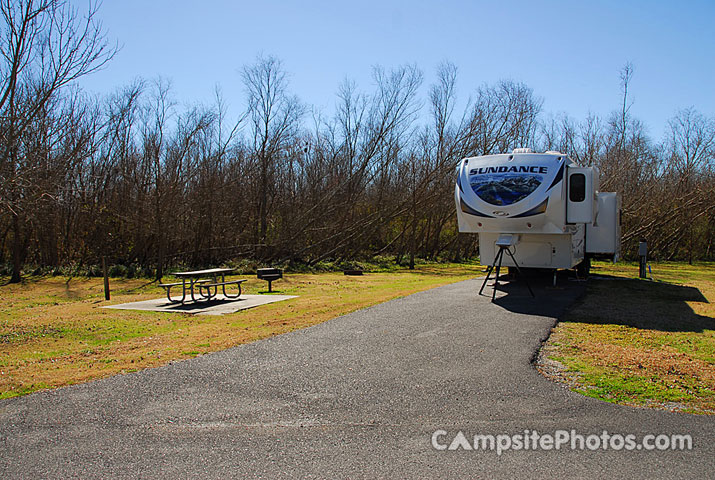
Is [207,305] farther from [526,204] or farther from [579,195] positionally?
[579,195]

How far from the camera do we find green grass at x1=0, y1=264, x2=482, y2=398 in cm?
622

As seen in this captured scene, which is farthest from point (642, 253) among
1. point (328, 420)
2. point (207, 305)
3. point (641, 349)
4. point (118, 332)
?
point (328, 420)

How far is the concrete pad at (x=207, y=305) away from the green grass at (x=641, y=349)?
20.4 ft

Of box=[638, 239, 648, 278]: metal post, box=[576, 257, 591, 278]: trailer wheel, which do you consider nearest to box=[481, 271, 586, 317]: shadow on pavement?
box=[576, 257, 591, 278]: trailer wheel

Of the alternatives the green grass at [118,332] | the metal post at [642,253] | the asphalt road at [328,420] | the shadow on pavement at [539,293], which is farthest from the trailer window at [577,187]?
the metal post at [642,253]

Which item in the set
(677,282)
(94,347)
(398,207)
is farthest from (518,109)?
(94,347)

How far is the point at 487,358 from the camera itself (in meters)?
6.31

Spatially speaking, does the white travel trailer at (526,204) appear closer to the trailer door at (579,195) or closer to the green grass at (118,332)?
the trailer door at (579,195)

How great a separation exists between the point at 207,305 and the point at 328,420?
810cm

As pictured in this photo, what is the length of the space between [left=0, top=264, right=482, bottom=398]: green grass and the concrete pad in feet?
1.26

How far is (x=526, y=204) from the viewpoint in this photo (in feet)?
35.5

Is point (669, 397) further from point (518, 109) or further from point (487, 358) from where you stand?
point (518, 109)

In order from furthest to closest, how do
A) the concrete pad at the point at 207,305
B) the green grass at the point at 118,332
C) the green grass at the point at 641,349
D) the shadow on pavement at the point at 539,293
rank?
1. the concrete pad at the point at 207,305
2. the shadow on pavement at the point at 539,293
3. the green grass at the point at 118,332
4. the green grass at the point at 641,349

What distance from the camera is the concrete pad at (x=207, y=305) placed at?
36.6ft
